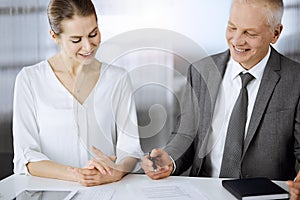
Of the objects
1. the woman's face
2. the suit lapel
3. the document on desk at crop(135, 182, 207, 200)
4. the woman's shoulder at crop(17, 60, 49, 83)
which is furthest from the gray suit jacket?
the woman's shoulder at crop(17, 60, 49, 83)

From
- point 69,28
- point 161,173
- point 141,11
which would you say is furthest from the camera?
point 141,11

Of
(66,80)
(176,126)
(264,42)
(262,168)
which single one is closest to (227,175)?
(262,168)

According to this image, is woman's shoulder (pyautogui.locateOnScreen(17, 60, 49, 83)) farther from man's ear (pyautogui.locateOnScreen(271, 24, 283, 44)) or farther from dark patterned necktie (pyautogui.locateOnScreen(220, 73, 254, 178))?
man's ear (pyautogui.locateOnScreen(271, 24, 283, 44))

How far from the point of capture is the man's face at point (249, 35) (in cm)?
136

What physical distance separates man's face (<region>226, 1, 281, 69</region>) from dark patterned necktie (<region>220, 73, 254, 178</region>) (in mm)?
69

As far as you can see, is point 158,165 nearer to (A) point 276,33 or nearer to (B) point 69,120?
(B) point 69,120

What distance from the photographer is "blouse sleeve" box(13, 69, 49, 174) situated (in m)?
1.30

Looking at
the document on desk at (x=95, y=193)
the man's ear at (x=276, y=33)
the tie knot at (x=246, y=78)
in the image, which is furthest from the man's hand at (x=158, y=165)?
the man's ear at (x=276, y=33)

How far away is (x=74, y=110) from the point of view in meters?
1.34

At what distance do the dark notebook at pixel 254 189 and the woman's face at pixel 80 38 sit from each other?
57 cm

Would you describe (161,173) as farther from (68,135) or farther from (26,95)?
(26,95)

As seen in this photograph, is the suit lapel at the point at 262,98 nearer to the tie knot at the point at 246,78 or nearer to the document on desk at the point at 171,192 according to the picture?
the tie knot at the point at 246,78

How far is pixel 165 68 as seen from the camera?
1201mm

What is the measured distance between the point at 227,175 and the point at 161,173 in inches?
11.9
